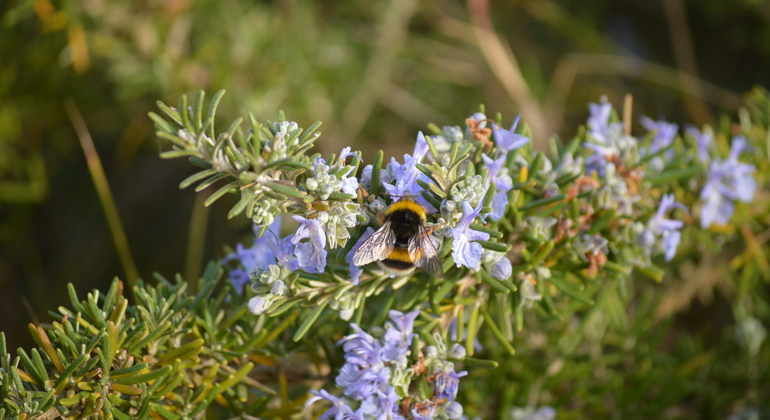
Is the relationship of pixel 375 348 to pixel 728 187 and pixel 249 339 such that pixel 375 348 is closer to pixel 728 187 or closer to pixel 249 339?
pixel 249 339

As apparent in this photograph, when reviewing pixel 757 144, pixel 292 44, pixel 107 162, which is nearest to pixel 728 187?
pixel 757 144

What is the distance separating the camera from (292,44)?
238 cm

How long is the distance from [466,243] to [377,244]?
0.48 ft

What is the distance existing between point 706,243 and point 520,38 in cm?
216

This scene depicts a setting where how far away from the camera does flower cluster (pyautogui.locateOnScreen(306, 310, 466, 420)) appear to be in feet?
3.03

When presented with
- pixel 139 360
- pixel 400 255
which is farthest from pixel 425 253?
pixel 139 360

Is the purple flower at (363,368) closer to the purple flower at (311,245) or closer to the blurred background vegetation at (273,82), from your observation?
the purple flower at (311,245)

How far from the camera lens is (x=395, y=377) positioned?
3.08 ft

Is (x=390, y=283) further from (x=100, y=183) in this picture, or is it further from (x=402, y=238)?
(x=100, y=183)

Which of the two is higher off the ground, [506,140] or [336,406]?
[506,140]

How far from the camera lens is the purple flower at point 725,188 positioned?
1.32m

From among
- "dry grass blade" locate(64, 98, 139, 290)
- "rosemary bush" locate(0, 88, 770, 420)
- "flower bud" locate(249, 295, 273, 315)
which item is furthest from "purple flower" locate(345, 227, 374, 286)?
"dry grass blade" locate(64, 98, 139, 290)

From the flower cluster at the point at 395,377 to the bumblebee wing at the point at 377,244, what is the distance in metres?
0.13

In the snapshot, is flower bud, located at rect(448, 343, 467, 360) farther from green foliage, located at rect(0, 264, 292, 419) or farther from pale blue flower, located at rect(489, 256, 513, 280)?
green foliage, located at rect(0, 264, 292, 419)
